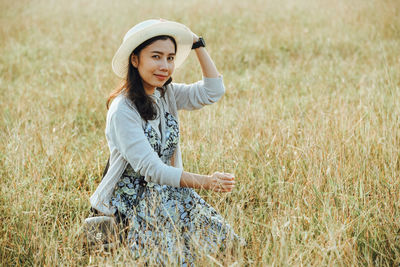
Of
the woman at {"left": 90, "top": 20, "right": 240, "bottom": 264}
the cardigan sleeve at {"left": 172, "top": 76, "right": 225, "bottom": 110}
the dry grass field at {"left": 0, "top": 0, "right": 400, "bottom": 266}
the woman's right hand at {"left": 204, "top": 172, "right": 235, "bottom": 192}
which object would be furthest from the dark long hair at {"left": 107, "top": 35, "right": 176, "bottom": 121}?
the dry grass field at {"left": 0, "top": 0, "right": 400, "bottom": 266}

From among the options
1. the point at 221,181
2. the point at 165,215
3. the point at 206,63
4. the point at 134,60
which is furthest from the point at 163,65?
the point at 165,215

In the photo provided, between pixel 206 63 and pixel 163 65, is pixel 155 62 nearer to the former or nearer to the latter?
pixel 163 65

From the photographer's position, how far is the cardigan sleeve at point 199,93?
2582 millimetres

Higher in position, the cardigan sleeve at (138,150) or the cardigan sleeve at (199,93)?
the cardigan sleeve at (199,93)

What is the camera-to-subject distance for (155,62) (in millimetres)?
2311

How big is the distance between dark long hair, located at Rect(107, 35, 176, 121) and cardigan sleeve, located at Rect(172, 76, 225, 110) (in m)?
0.34

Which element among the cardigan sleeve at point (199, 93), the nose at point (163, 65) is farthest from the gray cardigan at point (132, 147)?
the nose at point (163, 65)

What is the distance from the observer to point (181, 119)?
13.3ft

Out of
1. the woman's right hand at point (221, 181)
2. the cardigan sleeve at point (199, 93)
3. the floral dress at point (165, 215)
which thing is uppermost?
the cardigan sleeve at point (199, 93)

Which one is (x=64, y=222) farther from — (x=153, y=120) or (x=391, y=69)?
(x=391, y=69)

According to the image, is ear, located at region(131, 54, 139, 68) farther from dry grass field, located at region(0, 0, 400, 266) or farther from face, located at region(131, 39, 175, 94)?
dry grass field, located at region(0, 0, 400, 266)

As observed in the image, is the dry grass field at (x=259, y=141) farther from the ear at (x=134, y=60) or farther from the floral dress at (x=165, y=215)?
the ear at (x=134, y=60)

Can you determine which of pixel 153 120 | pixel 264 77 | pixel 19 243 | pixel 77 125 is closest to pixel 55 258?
pixel 19 243

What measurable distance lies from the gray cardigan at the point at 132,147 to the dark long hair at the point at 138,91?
1.4 inches
